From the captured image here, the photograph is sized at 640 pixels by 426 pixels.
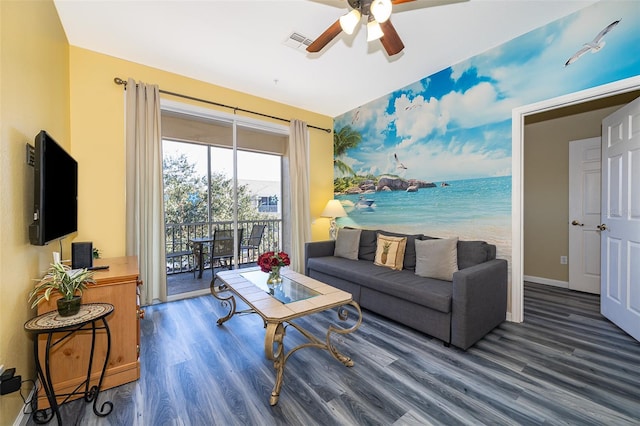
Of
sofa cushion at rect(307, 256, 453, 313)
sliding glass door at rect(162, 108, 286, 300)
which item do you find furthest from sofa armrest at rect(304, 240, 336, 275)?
sliding glass door at rect(162, 108, 286, 300)

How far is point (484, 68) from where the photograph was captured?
2773 mm

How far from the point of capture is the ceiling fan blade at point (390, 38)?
1.85 m

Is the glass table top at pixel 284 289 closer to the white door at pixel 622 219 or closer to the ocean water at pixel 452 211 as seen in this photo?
the ocean water at pixel 452 211

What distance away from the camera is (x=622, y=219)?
7.64ft

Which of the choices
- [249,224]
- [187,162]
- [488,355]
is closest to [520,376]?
[488,355]

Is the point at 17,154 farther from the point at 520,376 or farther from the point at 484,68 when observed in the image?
the point at 484,68

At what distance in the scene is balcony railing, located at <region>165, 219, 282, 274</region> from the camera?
13.4 feet

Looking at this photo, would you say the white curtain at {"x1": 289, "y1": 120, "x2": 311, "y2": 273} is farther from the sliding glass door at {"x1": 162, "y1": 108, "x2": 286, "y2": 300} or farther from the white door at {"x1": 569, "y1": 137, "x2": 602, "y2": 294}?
the white door at {"x1": 569, "y1": 137, "x2": 602, "y2": 294}

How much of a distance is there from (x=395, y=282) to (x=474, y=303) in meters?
0.67

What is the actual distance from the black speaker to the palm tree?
11.6 feet

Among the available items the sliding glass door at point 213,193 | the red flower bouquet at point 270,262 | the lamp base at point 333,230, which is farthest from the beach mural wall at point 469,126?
the red flower bouquet at point 270,262

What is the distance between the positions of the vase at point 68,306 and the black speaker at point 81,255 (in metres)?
0.62

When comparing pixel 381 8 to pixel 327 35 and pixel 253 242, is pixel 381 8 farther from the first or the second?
pixel 253 242

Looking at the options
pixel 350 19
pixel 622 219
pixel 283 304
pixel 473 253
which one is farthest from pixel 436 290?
pixel 350 19
